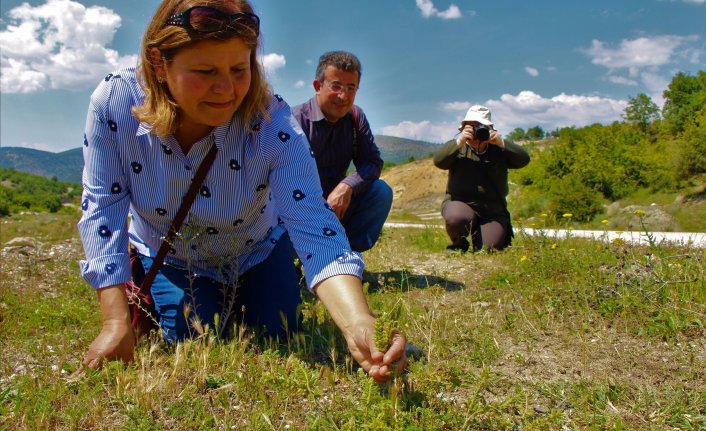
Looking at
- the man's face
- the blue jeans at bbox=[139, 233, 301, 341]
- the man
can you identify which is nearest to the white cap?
the man

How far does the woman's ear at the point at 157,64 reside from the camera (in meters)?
2.23

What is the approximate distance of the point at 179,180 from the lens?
2.58 metres

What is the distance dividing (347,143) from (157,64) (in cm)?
267

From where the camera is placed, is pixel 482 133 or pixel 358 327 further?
pixel 482 133

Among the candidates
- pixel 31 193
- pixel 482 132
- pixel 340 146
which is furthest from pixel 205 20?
pixel 31 193

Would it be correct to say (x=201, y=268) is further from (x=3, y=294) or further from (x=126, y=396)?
(x=3, y=294)

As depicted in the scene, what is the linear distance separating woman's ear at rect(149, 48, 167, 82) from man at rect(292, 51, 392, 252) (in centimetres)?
231

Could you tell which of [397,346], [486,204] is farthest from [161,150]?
→ [486,204]

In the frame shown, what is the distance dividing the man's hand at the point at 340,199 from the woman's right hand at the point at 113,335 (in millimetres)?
2059

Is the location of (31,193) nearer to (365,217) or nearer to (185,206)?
(365,217)

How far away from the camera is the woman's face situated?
2102mm

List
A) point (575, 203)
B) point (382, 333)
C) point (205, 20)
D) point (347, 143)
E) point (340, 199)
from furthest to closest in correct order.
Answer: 1. point (575, 203)
2. point (347, 143)
3. point (340, 199)
4. point (205, 20)
5. point (382, 333)

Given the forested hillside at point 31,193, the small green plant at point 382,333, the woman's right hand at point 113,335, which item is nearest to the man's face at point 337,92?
the woman's right hand at point 113,335

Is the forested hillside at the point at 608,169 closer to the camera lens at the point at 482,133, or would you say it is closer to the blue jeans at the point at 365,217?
the camera lens at the point at 482,133
